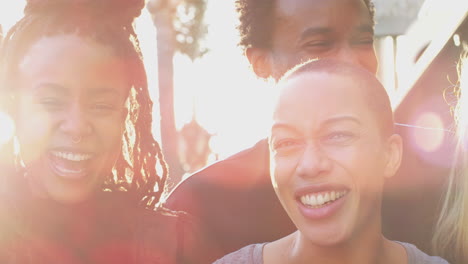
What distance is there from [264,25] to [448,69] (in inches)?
46.9

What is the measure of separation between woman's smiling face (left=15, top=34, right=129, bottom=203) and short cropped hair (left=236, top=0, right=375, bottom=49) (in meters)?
1.46

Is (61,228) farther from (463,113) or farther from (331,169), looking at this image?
(463,113)

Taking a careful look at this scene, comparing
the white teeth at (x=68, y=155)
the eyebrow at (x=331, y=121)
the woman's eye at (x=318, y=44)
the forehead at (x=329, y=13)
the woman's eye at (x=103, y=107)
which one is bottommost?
the white teeth at (x=68, y=155)

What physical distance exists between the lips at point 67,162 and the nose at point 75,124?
8cm

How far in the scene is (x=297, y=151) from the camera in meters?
3.46

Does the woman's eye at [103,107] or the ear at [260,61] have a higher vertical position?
the ear at [260,61]

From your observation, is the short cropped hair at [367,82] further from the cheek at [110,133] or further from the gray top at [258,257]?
the cheek at [110,133]

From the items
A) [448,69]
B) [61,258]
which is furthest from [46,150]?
[448,69]

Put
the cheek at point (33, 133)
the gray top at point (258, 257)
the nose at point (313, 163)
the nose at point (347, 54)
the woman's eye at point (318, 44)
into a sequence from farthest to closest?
the woman's eye at point (318, 44) < the nose at point (347, 54) < the cheek at point (33, 133) < the gray top at point (258, 257) < the nose at point (313, 163)

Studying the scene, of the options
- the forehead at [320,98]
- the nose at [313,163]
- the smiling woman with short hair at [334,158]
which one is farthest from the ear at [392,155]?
the nose at [313,163]

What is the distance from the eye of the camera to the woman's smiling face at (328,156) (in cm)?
337

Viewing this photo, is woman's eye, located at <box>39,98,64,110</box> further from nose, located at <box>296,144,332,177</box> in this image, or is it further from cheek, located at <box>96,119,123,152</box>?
nose, located at <box>296,144,332,177</box>

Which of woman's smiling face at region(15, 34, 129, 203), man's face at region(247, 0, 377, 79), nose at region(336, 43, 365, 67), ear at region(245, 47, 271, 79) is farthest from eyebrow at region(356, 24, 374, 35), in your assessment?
woman's smiling face at region(15, 34, 129, 203)

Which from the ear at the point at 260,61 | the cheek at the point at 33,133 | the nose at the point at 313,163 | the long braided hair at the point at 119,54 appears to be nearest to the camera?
the nose at the point at 313,163
